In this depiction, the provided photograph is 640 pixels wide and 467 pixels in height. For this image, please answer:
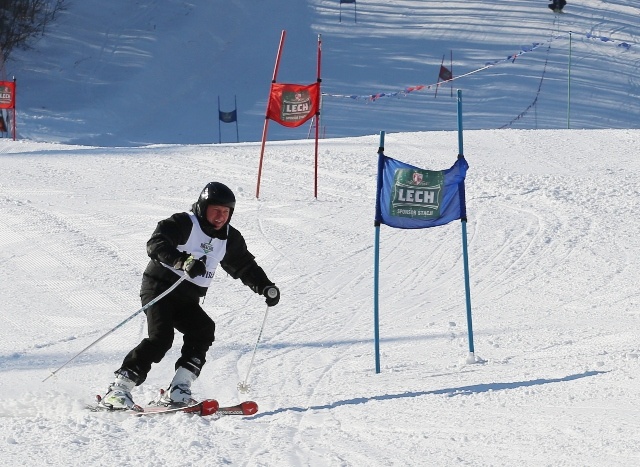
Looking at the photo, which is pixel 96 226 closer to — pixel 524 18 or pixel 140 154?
pixel 140 154

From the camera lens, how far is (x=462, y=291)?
9.45 meters

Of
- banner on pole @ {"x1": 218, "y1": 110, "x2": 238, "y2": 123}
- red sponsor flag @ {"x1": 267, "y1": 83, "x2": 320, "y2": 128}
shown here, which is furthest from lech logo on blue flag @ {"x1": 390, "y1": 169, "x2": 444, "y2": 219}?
banner on pole @ {"x1": 218, "y1": 110, "x2": 238, "y2": 123}

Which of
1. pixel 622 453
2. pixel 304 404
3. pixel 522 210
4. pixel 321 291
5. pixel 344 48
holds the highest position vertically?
pixel 622 453

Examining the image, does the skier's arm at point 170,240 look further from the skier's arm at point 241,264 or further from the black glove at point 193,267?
the skier's arm at point 241,264

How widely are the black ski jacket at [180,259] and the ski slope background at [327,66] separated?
70.4 feet

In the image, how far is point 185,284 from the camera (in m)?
5.73

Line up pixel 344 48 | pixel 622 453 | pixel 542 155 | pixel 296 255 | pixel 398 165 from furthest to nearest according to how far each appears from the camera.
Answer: pixel 344 48, pixel 542 155, pixel 296 255, pixel 398 165, pixel 622 453

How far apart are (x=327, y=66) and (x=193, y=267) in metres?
28.4

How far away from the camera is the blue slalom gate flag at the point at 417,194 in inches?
263

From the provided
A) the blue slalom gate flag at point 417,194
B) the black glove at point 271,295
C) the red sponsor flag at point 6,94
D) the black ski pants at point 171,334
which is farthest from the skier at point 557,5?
the black ski pants at point 171,334

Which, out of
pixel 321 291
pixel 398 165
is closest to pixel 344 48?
pixel 321 291

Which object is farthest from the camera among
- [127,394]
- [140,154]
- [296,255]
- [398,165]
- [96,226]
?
[140,154]

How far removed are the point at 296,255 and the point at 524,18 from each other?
28.0 metres

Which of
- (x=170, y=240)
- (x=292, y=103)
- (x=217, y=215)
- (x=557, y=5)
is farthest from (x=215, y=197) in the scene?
(x=557, y=5)
